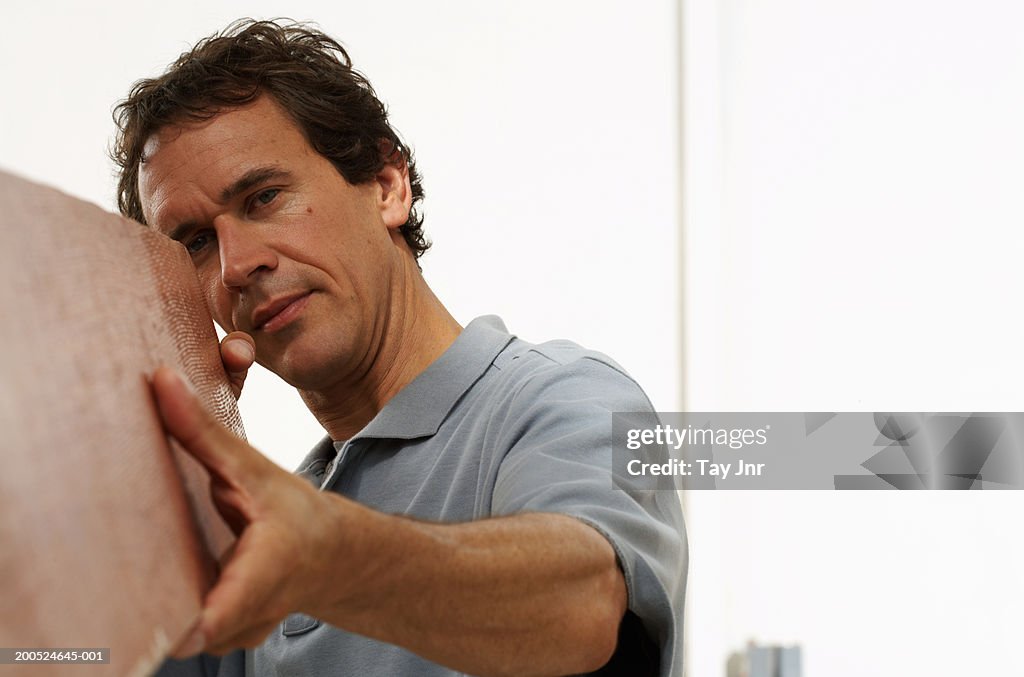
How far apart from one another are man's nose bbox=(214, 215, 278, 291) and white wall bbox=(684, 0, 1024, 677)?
0.83 m

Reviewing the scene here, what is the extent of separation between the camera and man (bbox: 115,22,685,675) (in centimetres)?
51

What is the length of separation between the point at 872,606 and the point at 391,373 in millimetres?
861

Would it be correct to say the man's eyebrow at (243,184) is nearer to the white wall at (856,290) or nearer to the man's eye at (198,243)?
the man's eye at (198,243)

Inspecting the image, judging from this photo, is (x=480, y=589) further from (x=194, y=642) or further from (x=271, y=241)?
(x=271, y=241)

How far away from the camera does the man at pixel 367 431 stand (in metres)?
0.51

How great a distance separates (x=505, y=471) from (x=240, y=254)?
0.37 m

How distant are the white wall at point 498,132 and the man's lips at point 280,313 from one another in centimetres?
69

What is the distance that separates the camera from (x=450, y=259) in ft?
5.64

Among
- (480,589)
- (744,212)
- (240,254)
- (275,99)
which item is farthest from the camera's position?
(744,212)

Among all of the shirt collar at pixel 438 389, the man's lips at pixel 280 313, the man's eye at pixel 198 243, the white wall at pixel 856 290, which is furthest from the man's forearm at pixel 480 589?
the white wall at pixel 856 290

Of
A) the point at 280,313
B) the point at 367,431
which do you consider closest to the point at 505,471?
the point at 367,431

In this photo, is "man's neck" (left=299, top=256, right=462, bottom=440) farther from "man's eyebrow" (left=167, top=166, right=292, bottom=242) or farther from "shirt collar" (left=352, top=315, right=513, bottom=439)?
"man's eyebrow" (left=167, top=166, right=292, bottom=242)

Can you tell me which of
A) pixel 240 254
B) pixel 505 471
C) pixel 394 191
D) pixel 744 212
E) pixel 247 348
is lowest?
pixel 505 471

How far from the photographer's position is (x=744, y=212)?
1.69 meters
